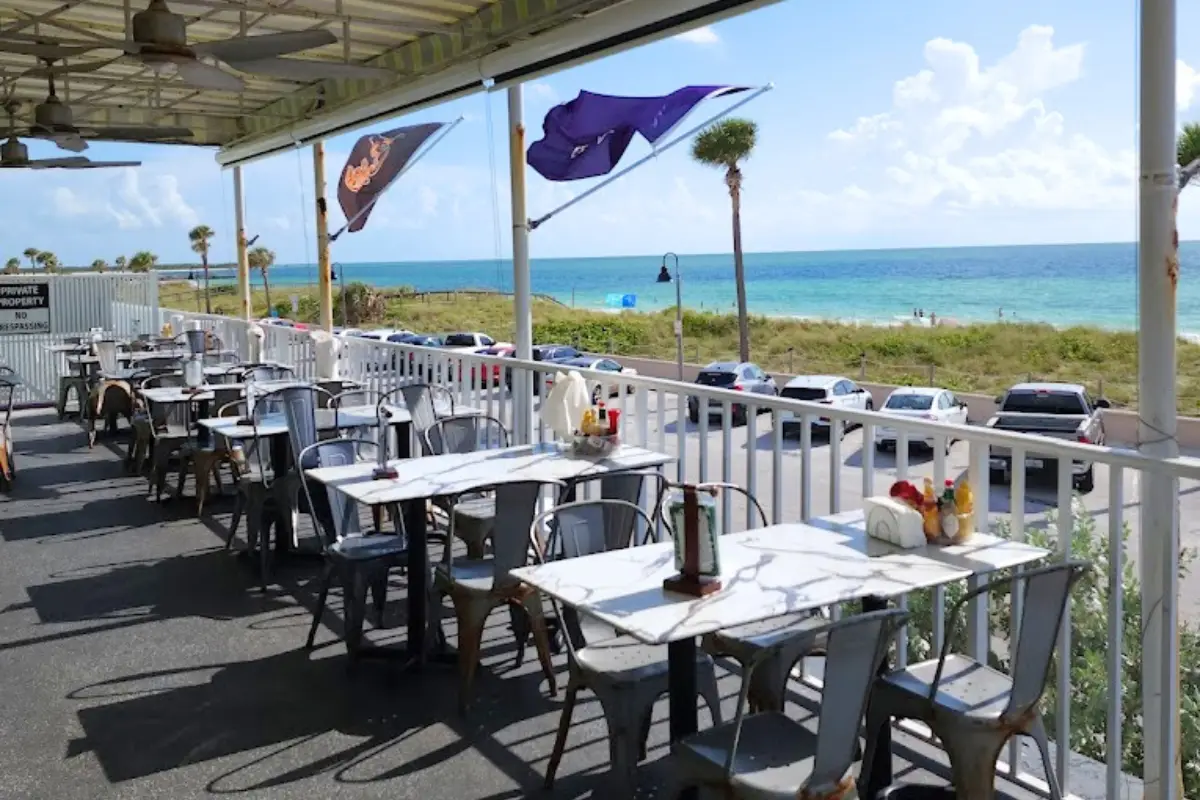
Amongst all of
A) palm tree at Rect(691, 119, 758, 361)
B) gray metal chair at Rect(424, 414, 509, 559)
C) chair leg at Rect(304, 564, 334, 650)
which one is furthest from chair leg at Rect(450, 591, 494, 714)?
palm tree at Rect(691, 119, 758, 361)

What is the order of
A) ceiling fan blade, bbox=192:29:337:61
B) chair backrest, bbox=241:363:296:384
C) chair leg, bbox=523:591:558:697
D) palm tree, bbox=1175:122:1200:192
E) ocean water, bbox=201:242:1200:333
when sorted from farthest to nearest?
ocean water, bbox=201:242:1200:333, palm tree, bbox=1175:122:1200:192, chair backrest, bbox=241:363:296:384, ceiling fan blade, bbox=192:29:337:61, chair leg, bbox=523:591:558:697

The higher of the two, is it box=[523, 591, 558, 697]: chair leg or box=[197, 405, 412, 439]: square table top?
box=[197, 405, 412, 439]: square table top

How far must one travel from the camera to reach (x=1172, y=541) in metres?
2.64

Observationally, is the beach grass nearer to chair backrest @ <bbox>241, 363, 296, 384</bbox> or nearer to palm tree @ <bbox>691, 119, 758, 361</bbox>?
palm tree @ <bbox>691, 119, 758, 361</bbox>

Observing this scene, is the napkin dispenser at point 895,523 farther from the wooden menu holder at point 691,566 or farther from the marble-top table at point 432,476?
the marble-top table at point 432,476

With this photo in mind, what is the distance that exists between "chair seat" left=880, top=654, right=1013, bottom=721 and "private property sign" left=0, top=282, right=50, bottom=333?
12106mm

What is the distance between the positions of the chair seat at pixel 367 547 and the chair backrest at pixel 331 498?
0.07m

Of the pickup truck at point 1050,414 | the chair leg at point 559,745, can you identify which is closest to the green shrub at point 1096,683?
the chair leg at point 559,745

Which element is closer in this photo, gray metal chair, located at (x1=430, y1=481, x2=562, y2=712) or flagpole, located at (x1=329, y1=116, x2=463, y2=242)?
gray metal chair, located at (x1=430, y1=481, x2=562, y2=712)

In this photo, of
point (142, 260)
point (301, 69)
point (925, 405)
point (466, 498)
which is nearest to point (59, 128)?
point (301, 69)

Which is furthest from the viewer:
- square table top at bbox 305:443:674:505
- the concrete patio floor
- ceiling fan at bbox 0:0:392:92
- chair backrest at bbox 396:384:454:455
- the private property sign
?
the private property sign

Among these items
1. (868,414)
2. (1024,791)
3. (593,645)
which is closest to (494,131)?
(868,414)

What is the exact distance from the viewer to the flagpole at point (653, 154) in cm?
584

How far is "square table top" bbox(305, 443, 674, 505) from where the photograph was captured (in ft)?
12.5
